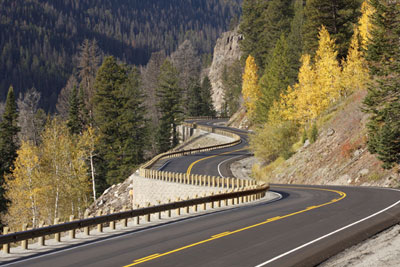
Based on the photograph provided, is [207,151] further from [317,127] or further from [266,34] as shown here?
[266,34]

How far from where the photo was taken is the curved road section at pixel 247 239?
35.5 feet

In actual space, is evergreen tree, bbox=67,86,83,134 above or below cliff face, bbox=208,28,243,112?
below

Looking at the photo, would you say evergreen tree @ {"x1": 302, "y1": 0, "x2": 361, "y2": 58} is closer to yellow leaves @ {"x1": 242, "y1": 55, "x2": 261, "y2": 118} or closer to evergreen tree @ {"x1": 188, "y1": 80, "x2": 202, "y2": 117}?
yellow leaves @ {"x1": 242, "y1": 55, "x2": 261, "y2": 118}

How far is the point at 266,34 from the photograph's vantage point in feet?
311

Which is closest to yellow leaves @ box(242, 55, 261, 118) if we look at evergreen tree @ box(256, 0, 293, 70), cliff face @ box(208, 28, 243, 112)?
evergreen tree @ box(256, 0, 293, 70)

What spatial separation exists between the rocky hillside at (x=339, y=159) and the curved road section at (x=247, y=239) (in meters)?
15.0

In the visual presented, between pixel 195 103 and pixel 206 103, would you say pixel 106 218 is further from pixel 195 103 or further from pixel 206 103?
pixel 206 103

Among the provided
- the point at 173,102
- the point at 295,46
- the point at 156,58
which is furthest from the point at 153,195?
the point at 156,58

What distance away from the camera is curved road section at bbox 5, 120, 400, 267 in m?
10.8

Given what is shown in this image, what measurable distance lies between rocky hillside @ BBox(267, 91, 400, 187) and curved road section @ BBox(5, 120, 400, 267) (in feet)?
49.2

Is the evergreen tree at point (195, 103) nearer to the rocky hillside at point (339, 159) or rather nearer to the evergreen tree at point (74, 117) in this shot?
the evergreen tree at point (74, 117)

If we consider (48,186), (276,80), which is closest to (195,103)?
(276,80)

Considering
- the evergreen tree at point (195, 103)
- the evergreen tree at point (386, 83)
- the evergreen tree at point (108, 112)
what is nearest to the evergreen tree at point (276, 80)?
the evergreen tree at point (108, 112)

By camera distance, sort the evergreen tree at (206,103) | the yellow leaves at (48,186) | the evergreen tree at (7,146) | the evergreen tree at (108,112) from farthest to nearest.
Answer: the evergreen tree at (206,103) → the evergreen tree at (108,112) → the evergreen tree at (7,146) → the yellow leaves at (48,186)
